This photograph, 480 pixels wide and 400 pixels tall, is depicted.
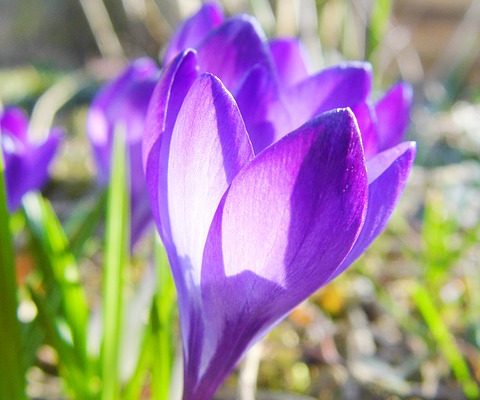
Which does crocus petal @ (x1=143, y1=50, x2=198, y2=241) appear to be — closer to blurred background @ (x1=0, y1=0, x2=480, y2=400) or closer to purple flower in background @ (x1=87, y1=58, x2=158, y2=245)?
purple flower in background @ (x1=87, y1=58, x2=158, y2=245)

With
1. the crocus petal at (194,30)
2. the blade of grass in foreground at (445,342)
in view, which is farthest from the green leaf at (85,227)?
the blade of grass in foreground at (445,342)

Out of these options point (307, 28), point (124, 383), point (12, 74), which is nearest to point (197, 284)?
point (124, 383)

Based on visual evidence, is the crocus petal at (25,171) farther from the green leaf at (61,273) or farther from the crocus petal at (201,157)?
the crocus petal at (201,157)

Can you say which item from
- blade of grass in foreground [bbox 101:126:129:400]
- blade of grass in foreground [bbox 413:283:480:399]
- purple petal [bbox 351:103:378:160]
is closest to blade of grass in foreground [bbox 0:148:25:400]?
blade of grass in foreground [bbox 101:126:129:400]

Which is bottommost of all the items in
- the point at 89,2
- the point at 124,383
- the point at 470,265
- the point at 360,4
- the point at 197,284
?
the point at 470,265

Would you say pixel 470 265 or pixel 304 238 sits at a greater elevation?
pixel 304 238

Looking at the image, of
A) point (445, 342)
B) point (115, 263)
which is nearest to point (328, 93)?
point (115, 263)

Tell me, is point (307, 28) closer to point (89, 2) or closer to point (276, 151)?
point (89, 2)
